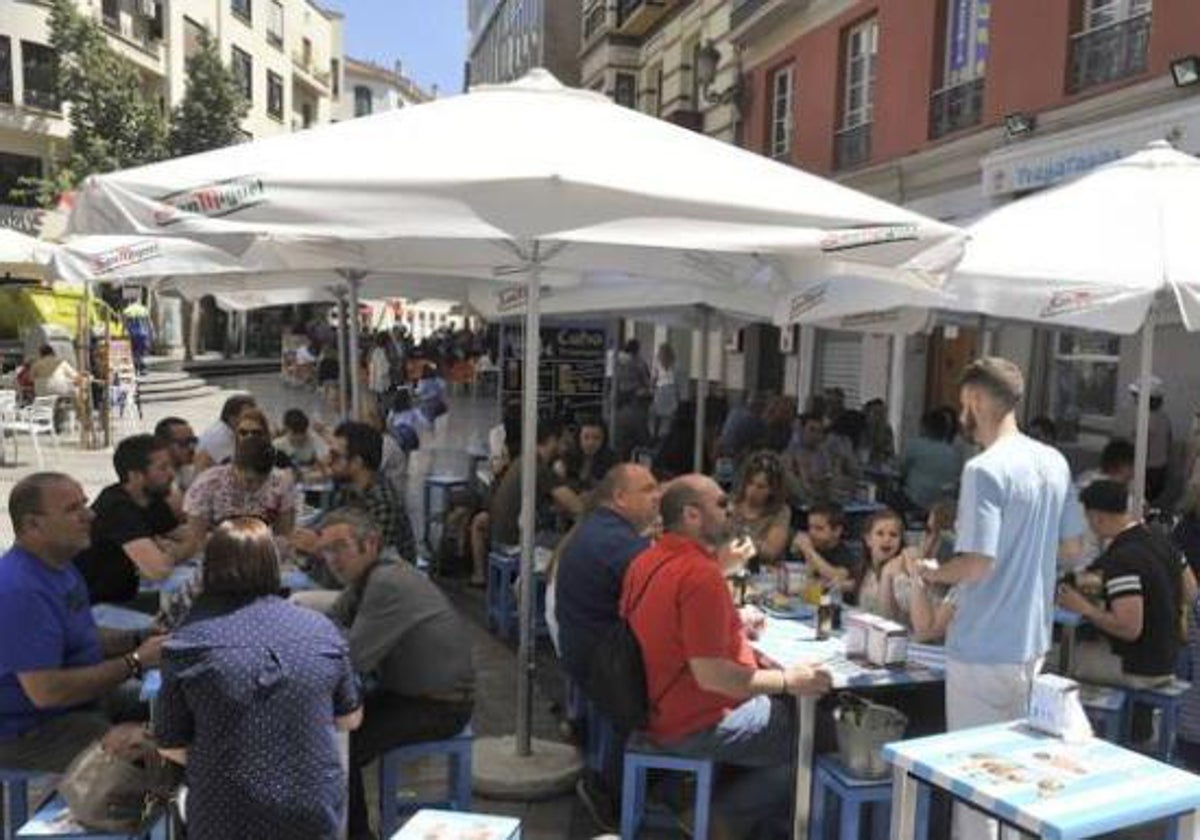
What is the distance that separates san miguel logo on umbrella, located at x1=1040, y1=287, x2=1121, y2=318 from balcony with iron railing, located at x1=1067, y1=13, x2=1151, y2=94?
6.91 metres

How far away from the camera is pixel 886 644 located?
14.4ft

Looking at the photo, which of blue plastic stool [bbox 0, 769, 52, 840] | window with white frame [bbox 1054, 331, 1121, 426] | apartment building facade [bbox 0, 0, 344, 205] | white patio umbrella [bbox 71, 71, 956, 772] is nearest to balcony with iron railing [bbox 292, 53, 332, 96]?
apartment building facade [bbox 0, 0, 344, 205]

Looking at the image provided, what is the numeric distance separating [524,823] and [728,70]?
62.5 feet

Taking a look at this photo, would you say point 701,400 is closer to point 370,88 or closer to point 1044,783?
point 1044,783

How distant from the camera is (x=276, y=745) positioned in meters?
3.08

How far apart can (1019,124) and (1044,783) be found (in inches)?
413

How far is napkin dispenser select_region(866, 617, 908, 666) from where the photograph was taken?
4.38m

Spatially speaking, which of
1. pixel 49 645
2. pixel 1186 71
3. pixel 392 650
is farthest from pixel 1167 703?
pixel 1186 71

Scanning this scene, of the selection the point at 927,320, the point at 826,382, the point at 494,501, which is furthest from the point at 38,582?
the point at 826,382

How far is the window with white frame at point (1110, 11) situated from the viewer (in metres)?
10.8

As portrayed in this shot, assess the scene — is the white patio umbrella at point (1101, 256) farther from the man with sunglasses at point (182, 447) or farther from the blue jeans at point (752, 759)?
the man with sunglasses at point (182, 447)

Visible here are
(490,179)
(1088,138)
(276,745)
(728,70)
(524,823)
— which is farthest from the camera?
(728,70)

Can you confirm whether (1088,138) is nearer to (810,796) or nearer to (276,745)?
(810,796)

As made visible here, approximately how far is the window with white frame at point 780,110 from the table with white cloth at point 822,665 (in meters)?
15.7
